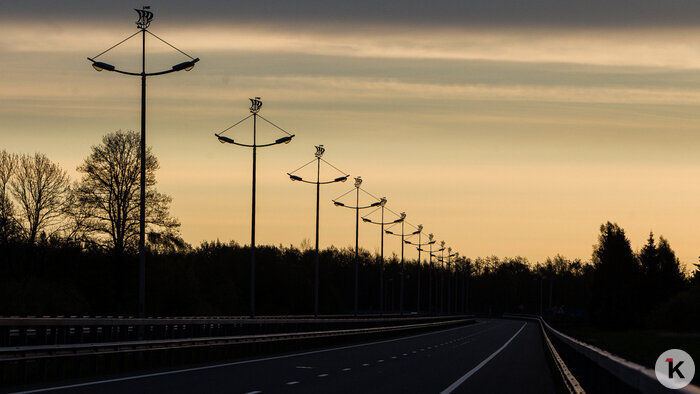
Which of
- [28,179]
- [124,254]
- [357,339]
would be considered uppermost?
[28,179]

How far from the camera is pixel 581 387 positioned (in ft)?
55.5

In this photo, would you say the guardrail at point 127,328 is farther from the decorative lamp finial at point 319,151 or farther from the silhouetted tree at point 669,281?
the silhouetted tree at point 669,281

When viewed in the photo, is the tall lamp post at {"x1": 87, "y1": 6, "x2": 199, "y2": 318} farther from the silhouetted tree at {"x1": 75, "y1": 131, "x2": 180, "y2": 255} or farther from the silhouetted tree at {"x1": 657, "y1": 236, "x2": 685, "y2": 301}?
the silhouetted tree at {"x1": 657, "y1": 236, "x2": 685, "y2": 301}

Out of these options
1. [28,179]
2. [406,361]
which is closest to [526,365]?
[406,361]

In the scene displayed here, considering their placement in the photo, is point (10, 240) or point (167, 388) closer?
point (167, 388)

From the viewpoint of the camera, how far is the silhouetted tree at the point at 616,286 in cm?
15938

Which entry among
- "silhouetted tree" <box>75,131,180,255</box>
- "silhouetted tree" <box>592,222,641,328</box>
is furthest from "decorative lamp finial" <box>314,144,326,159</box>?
"silhouetted tree" <box>592,222,641,328</box>

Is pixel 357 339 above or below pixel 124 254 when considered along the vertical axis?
below

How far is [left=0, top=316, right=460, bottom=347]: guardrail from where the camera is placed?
86.6 ft

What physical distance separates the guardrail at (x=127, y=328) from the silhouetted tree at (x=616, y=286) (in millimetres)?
107712

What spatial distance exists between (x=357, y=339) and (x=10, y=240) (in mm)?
32362

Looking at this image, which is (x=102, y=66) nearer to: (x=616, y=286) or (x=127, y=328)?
(x=127, y=328)

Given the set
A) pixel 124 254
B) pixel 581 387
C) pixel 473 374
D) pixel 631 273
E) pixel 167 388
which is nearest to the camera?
pixel 581 387

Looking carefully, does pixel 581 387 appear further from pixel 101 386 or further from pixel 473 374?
pixel 473 374
